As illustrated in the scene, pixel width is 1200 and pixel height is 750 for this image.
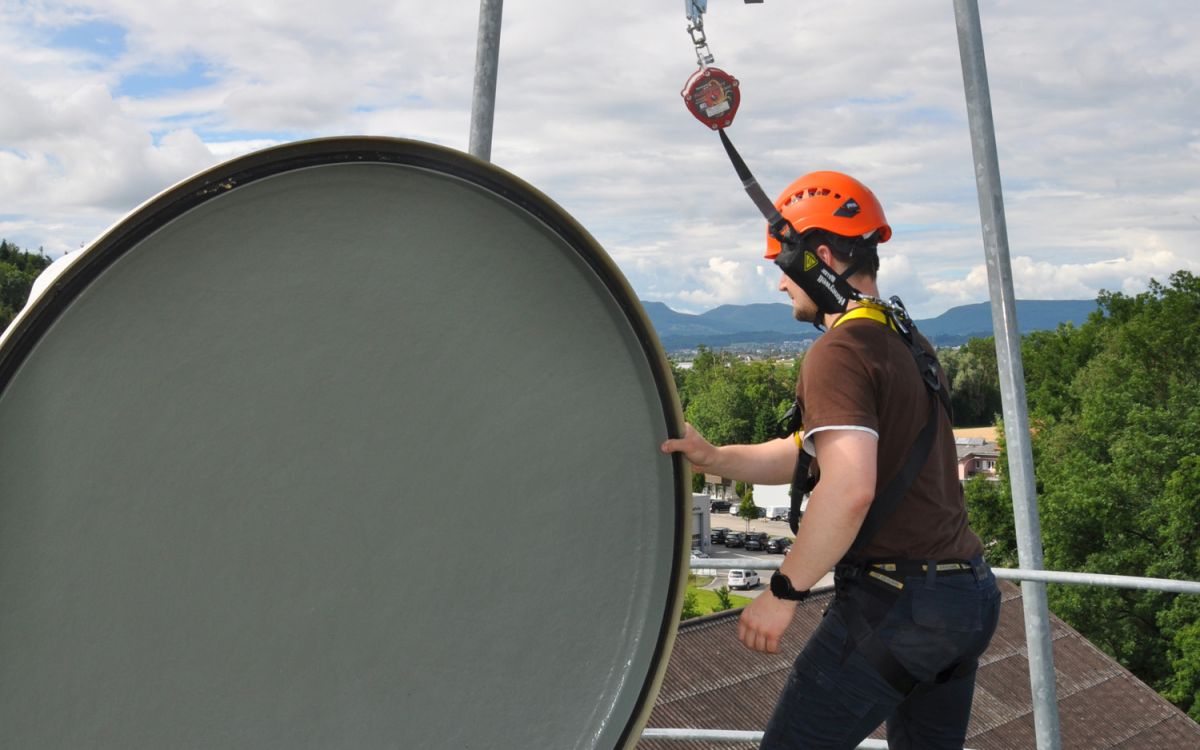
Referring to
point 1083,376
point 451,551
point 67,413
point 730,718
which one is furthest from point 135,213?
point 1083,376

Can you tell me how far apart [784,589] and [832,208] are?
0.89 metres

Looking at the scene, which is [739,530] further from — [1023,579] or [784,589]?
[784,589]

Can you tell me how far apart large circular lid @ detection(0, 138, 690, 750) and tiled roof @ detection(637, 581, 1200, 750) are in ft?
37.9

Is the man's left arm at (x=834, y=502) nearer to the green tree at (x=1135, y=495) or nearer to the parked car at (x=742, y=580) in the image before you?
the green tree at (x=1135, y=495)

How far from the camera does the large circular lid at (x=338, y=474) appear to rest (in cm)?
145

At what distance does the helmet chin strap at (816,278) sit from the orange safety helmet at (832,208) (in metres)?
0.08

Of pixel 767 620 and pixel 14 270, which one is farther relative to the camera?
pixel 14 270

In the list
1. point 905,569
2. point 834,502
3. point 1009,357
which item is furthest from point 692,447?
point 1009,357

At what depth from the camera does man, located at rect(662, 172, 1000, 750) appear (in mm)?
2354

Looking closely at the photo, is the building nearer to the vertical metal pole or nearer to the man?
the vertical metal pole

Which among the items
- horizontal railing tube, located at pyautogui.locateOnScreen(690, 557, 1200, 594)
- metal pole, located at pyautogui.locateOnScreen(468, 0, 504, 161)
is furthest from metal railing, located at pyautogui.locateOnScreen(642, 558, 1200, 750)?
metal pole, located at pyautogui.locateOnScreen(468, 0, 504, 161)

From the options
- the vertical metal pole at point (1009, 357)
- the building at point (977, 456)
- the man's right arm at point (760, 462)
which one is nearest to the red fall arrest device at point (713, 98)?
the man's right arm at point (760, 462)

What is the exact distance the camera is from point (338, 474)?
163 centimetres

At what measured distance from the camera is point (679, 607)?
188cm
